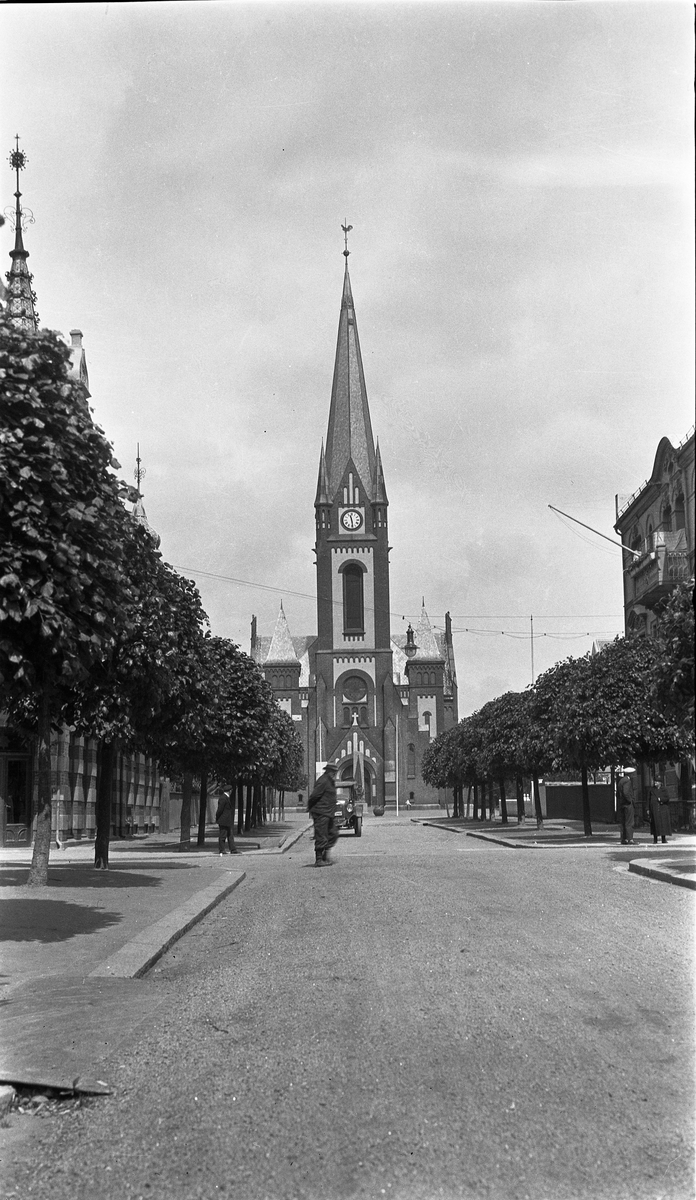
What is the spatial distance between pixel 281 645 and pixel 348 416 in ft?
70.8

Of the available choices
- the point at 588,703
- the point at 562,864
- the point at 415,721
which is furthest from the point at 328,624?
the point at 562,864

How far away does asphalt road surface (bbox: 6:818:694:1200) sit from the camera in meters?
4.97

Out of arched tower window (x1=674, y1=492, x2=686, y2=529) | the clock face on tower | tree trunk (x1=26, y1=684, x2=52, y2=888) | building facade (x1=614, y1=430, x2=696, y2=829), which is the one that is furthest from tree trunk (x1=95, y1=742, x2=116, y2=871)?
the clock face on tower

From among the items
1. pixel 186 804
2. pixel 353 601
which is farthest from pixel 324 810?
pixel 353 601

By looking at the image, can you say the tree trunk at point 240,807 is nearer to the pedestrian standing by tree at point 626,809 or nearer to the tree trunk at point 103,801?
the pedestrian standing by tree at point 626,809

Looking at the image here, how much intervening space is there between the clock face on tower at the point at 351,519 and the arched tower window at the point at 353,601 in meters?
3.39

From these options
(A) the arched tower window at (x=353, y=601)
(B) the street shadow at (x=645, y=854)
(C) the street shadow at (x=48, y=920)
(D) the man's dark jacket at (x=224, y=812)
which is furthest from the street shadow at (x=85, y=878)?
(A) the arched tower window at (x=353, y=601)

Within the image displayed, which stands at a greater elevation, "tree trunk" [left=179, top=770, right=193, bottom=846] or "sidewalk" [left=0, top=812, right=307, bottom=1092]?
"tree trunk" [left=179, top=770, right=193, bottom=846]

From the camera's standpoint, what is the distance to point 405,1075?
6254 millimetres

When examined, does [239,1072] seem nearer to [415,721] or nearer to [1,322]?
[1,322]

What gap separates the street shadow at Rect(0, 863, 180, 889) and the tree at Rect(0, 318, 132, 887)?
22.6 ft

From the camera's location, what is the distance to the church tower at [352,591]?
10050 cm

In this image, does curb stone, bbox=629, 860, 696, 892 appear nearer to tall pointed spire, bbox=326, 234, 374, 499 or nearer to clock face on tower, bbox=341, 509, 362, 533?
clock face on tower, bbox=341, 509, 362, 533

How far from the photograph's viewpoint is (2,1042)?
7113 mm
